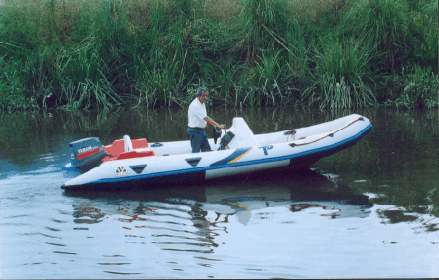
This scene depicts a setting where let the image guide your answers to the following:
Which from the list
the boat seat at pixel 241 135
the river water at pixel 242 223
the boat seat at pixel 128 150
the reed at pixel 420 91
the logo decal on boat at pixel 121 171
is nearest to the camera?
the river water at pixel 242 223

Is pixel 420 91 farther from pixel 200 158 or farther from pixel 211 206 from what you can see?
pixel 211 206

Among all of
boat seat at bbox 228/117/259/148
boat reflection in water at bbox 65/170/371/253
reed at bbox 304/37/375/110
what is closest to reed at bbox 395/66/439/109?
reed at bbox 304/37/375/110

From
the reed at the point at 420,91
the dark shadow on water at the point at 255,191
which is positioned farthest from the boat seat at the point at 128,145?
the reed at the point at 420,91

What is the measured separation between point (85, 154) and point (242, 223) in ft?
13.0

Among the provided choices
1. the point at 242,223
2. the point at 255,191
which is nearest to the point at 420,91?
the point at 255,191

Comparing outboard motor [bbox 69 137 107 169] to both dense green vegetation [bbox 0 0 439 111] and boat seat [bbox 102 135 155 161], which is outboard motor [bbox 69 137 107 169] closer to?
boat seat [bbox 102 135 155 161]

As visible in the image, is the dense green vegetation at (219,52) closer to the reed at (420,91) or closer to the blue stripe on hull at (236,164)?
the reed at (420,91)

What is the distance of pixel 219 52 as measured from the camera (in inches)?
925

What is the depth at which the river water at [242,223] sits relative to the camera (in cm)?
874

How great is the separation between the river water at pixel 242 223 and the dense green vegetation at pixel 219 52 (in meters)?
5.80

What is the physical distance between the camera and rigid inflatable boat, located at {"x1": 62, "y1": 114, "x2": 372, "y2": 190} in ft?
41.3

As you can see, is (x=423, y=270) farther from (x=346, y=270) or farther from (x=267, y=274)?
(x=267, y=274)

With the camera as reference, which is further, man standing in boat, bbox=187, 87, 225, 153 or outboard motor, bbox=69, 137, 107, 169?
outboard motor, bbox=69, 137, 107, 169

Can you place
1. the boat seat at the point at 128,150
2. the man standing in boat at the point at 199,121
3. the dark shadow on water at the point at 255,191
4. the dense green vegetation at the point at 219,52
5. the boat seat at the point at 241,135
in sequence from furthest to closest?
the dense green vegetation at the point at 219,52, the boat seat at the point at 241,135, the man standing in boat at the point at 199,121, the boat seat at the point at 128,150, the dark shadow on water at the point at 255,191
